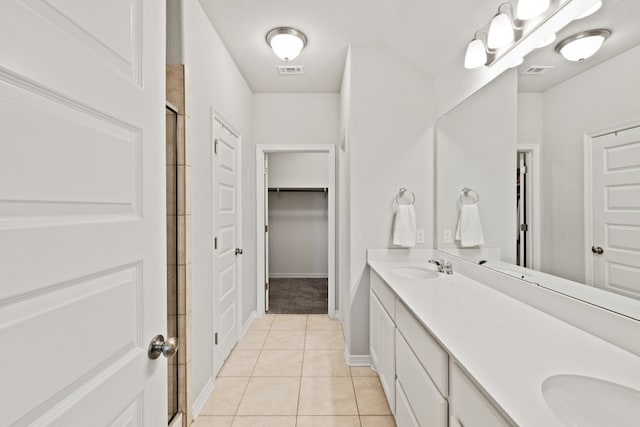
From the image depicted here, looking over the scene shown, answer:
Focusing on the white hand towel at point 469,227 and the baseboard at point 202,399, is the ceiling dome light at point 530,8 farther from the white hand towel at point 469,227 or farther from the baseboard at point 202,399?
the baseboard at point 202,399

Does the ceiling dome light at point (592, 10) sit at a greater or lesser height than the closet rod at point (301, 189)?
greater

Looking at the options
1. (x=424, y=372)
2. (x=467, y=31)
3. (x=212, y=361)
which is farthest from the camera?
(x=212, y=361)

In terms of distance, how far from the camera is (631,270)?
102 cm

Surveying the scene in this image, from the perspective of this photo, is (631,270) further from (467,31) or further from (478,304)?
(467,31)

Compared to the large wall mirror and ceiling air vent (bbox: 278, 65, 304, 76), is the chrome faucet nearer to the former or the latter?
the large wall mirror

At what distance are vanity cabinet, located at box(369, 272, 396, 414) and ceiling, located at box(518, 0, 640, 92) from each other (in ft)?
4.16

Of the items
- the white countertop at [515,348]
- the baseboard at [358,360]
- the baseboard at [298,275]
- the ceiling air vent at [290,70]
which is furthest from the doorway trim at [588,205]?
the baseboard at [298,275]

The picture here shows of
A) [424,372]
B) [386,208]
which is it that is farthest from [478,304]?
[386,208]

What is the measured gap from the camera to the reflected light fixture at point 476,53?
199cm

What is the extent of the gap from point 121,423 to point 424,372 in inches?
41.4

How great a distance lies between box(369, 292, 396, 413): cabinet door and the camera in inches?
73.1

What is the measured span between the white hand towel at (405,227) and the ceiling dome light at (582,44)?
4.72 ft

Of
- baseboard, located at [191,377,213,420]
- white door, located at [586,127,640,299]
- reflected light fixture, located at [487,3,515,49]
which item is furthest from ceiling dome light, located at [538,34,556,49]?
baseboard, located at [191,377,213,420]

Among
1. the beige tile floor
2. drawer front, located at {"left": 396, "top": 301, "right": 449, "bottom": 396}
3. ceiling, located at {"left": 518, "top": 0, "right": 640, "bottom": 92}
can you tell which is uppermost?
ceiling, located at {"left": 518, "top": 0, "right": 640, "bottom": 92}
